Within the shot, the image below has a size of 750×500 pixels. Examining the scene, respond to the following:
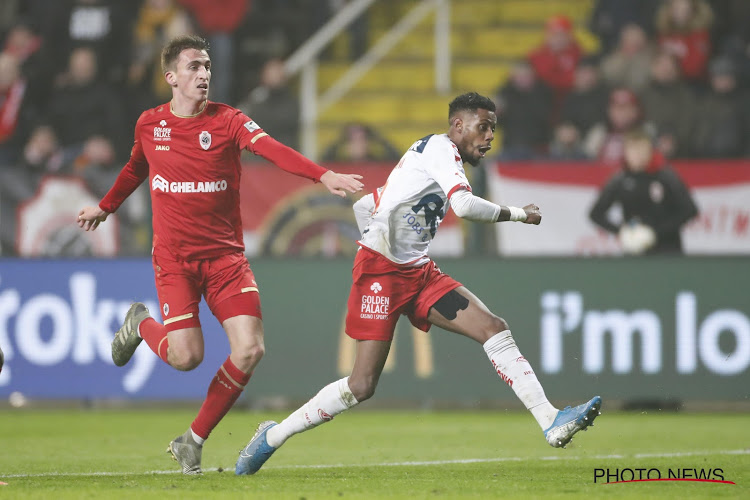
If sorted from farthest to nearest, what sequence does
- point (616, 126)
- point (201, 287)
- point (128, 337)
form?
point (616, 126)
point (128, 337)
point (201, 287)

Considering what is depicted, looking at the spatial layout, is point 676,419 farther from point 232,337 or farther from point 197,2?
point 197,2

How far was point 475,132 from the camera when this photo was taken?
793 centimetres

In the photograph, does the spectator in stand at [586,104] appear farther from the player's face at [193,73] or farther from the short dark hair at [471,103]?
the player's face at [193,73]

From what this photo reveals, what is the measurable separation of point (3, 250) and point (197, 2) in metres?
4.81

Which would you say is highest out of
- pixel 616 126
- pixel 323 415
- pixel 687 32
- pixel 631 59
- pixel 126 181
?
pixel 687 32

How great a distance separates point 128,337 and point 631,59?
9.15 m

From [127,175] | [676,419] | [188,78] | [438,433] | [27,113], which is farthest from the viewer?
[27,113]

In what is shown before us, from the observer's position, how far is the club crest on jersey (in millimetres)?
8000

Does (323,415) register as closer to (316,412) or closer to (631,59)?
(316,412)

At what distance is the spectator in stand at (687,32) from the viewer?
15.8m

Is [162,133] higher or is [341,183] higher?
[162,133]

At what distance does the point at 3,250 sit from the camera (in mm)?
13609

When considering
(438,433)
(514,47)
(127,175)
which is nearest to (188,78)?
(127,175)

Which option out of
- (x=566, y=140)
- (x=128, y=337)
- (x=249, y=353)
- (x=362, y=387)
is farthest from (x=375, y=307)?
(x=566, y=140)
